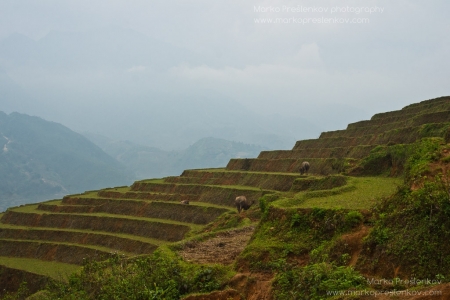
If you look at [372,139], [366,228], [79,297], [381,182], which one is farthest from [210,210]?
[366,228]

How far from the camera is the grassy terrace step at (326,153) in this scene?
3331 cm

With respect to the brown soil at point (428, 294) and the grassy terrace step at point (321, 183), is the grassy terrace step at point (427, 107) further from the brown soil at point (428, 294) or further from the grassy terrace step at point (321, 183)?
the brown soil at point (428, 294)

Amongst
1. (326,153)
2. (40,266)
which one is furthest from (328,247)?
(40,266)

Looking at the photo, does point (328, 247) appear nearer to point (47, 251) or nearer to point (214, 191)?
point (214, 191)

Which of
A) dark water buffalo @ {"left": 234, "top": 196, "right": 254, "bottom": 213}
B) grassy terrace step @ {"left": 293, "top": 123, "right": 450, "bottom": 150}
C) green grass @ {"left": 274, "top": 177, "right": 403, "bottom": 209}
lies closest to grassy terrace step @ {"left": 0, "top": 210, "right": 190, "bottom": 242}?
dark water buffalo @ {"left": 234, "top": 196, "right": 254, "bottom": 213}

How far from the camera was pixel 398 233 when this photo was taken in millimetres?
11180

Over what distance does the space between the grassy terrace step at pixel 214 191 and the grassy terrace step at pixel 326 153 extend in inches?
284

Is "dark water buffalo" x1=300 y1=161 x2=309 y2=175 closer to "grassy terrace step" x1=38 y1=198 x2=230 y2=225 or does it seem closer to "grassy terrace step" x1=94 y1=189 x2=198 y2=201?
"grassy terrace step" x1=38 y1=198 x2=230 y2=225

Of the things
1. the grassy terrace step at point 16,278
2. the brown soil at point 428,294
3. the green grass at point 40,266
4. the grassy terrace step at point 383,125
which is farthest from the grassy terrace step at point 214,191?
the brown soil at point 428,294

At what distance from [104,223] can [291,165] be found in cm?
1871

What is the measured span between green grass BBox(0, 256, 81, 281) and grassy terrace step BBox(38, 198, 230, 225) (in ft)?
28.2

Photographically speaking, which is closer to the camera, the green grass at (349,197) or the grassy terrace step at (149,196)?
the green grass at (349,197)

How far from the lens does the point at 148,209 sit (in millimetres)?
43000

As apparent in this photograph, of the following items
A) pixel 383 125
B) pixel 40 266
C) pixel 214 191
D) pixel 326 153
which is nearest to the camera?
pixel 40 266
